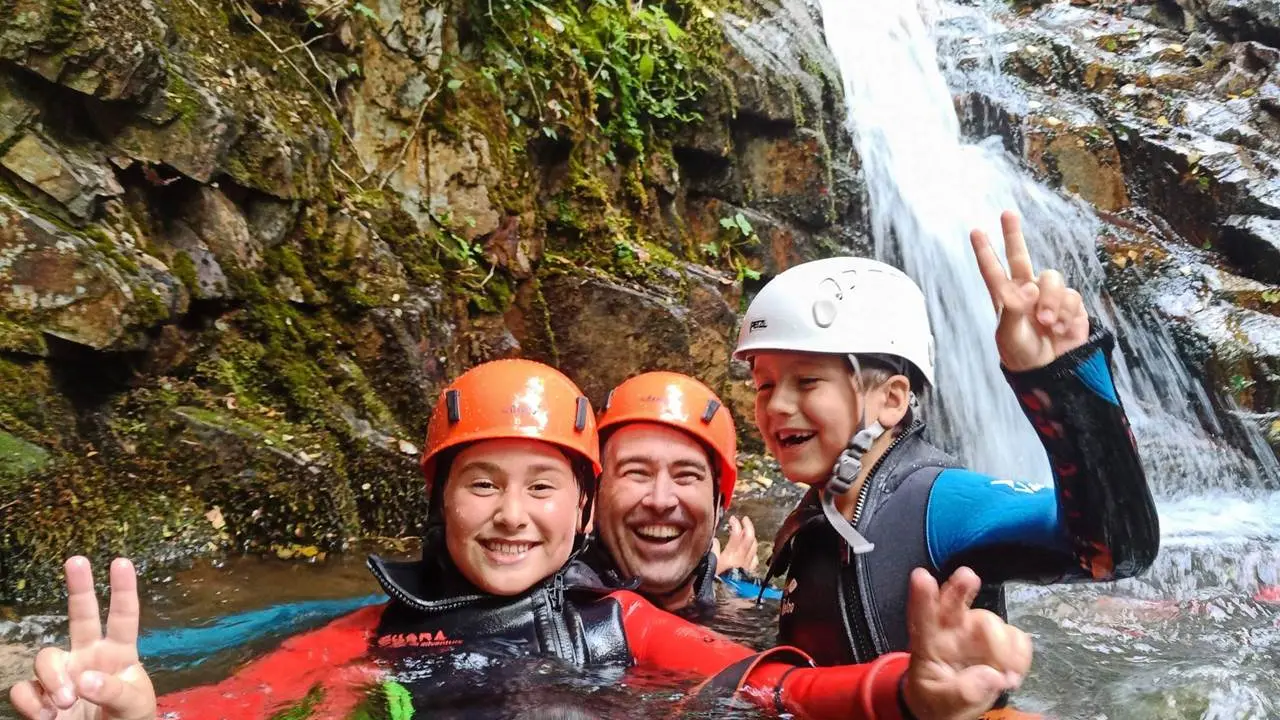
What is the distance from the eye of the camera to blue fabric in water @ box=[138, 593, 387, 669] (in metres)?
3.23

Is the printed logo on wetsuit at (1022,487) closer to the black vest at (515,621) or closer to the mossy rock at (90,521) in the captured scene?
the black vest at (515,621)

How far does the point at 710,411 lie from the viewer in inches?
154

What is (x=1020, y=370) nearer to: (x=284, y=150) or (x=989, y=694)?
(x=989, y=694)

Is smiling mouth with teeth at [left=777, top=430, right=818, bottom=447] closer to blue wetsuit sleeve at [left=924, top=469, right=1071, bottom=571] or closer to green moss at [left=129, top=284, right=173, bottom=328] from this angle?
blue wetsuit sleeve at [left=924, top=469, right=1071, bottom=571]

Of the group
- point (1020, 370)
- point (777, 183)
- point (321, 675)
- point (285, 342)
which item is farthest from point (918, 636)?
point (777, 183)

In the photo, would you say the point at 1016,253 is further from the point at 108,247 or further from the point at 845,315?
the point at 108,247

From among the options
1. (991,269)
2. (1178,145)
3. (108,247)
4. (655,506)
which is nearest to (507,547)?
(655,506)

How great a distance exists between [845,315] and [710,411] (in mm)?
1272

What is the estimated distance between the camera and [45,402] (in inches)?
160

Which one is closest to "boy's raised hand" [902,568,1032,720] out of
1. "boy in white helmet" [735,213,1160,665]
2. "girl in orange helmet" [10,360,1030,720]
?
"girl in orange helmet" [10,360,1030,720]

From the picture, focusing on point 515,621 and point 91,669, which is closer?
point 91,669

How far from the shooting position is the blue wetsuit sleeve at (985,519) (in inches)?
83.8

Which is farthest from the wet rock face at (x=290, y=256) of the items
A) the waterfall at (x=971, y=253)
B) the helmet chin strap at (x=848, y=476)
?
the helmet chin strap at (x=848, y=476)

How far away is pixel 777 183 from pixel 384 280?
563 centimetres
